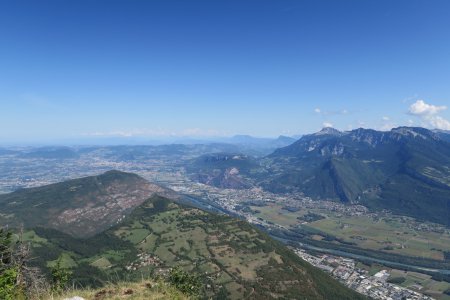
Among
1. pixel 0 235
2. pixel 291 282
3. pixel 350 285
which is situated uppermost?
pixel 0 235

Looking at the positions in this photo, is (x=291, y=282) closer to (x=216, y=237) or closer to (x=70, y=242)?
(x=216, y=237)

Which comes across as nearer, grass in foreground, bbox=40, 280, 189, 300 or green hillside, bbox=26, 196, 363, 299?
grass in foreground, bbox=40, 280, 189, 300

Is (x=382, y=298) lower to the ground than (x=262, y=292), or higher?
lower

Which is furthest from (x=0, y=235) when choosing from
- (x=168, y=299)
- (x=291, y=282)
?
(x=291, y=282)

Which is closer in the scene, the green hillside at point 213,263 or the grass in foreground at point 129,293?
the grass in foreground at point 129,293

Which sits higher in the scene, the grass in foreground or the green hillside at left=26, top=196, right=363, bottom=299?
the grass in foreground

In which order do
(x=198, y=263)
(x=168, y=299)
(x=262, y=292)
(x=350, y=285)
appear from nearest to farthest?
(x=168, y=299)
(x=262, y=292)
(x=198, y=263)
(x=350, y=285)

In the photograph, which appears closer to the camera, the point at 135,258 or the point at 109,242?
the point at 135,258

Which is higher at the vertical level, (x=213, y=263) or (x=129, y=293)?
(x=129, y=293)

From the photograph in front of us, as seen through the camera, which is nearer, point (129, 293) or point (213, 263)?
point (129, 293)

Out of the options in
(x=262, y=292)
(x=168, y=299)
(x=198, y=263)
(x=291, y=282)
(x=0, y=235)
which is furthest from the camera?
(x=198, y=263)

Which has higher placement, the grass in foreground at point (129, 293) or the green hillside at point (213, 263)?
the grass in foreground at point (129, 293)
